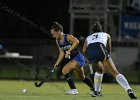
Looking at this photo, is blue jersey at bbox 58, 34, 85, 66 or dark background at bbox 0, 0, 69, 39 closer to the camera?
blue jersey at bbox 58, 34, 85, 66

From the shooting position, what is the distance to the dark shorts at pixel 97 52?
1575cm

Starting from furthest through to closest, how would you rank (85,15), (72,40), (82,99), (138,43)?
(85,15) < (138,43) < (72,40) < (82,99)

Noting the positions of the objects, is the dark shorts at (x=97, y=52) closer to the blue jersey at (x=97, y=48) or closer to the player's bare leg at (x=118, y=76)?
the blue jersey at (x=97, y=48)

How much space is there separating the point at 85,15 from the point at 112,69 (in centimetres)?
2230

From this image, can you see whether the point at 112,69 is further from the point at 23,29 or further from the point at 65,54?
the point at 23,29

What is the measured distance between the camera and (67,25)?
127 feet

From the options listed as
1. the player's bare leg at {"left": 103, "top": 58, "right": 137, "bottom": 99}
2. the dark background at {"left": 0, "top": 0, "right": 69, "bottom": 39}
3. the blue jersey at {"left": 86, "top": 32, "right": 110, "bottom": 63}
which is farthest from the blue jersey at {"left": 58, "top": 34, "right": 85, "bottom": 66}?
the dark background at {"left": 0, "top": 0, "right": 69, "bottom": 39}

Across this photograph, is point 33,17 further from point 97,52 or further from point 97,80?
point 97,52

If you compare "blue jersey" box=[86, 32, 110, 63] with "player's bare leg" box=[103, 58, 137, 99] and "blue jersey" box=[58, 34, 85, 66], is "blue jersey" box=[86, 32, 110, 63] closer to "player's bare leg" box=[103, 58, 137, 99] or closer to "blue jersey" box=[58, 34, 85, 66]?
"player's bare leg" box=[103, 58, 137, 99]

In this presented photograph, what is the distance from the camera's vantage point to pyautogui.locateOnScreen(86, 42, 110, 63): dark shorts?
15.8m

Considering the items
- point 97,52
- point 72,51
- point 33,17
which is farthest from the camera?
point 33,17

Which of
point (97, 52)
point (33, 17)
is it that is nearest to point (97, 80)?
point (97, 52)

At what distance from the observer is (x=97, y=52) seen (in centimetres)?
1587

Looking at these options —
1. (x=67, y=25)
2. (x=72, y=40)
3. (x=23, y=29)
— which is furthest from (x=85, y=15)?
(x=72, y=40)
